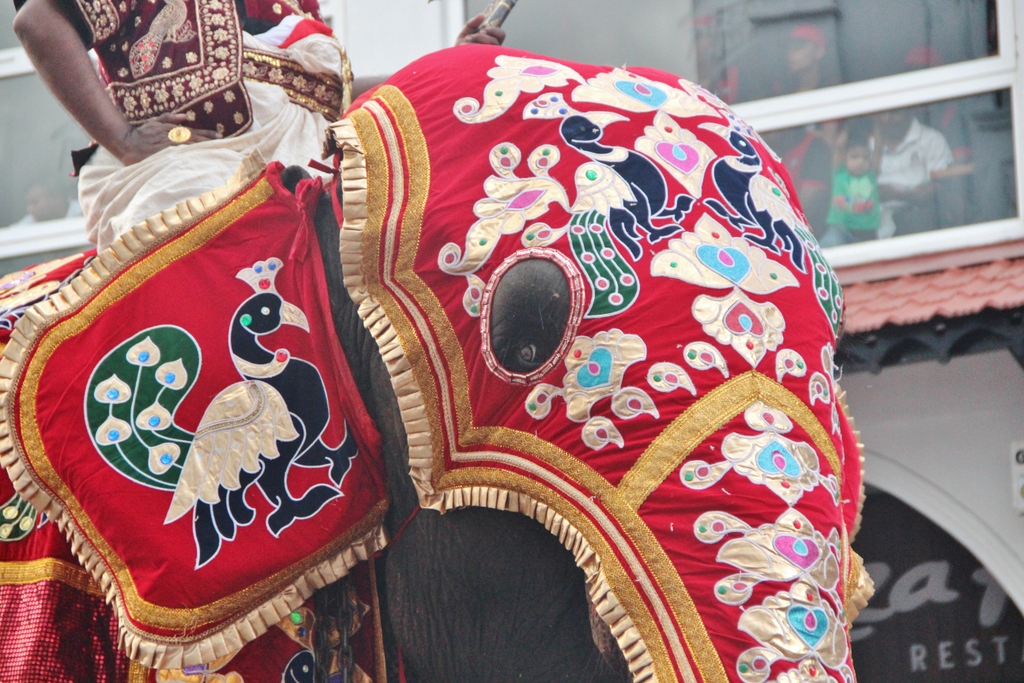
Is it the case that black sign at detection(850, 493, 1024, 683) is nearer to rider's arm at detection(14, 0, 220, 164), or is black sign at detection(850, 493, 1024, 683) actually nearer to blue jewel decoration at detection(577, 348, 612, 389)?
rider's arm at detection(14, 0, 220, 164)

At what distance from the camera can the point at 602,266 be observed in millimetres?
1736

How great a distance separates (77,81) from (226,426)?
2.16 feet

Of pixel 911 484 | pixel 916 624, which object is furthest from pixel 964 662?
pixel 911 484

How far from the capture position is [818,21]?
596 centimetres

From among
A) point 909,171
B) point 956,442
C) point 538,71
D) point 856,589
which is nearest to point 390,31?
point 909,171

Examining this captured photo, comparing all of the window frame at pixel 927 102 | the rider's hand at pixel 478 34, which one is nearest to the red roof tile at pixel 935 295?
the window frame at pixel 927 102

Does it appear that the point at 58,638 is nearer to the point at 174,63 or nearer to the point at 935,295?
the point at 174,63

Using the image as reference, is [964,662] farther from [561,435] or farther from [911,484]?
[561,435]

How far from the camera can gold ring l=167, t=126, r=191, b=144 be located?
2.30 metres

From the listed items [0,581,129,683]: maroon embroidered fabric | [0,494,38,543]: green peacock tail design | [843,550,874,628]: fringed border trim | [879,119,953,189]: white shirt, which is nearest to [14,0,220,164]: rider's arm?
[0,494,38,543]: green peacock tail design

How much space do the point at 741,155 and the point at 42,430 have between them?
3.32ft

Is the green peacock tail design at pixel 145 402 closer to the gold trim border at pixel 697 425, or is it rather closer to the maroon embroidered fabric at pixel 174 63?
the maroon embroidered fabric at pixel 174 63

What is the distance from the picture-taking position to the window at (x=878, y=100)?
18.2 feet

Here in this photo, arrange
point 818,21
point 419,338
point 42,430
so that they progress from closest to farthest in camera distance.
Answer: point 419,338, point 42,430, point 818,21
